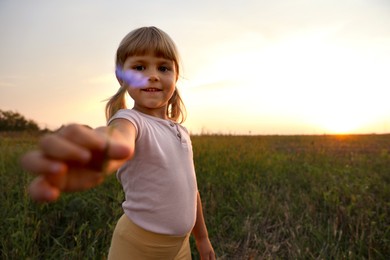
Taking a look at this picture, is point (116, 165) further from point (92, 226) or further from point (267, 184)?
point (267, 184)

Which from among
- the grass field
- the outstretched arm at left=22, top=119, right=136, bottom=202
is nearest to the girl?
the outstretched arm at left=22, top=119, right=136, bottom=202

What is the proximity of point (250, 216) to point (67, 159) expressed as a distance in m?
2.69

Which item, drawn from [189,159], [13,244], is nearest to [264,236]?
[189,159]

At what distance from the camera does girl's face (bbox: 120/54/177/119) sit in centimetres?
128

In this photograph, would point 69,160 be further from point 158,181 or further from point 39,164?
point 158,181

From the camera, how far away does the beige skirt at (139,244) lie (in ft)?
4.05

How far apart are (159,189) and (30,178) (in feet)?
8.28

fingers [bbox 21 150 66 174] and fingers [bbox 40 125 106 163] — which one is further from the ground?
fingers [bbox 40 125 106 163]

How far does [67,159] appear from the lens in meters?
0.49

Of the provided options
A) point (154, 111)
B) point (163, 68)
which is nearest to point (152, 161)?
point (154, 111)

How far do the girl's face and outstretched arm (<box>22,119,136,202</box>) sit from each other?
74 centimetres

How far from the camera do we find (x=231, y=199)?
314cm

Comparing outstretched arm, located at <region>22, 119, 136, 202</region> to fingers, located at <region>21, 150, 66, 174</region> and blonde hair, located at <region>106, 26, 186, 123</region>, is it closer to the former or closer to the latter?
fingers, located at <region>21, 150, 66, 174</region>

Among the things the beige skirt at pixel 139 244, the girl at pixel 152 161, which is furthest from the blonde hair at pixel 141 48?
the beige skirt at pixel 139 244
